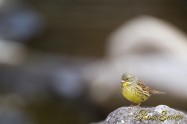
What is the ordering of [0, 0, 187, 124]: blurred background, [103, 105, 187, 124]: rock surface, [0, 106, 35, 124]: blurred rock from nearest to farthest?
[103, 105, 187, 124]: rock surface → [0, 0, 187, 124]: blurred background → [0, 106, 35, 124]: blurred rock

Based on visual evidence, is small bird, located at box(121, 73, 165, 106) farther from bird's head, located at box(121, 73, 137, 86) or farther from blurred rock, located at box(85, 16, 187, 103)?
blurred rock, located at box(85, 16, 187, 103)

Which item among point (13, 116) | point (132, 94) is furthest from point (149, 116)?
point (13, 116)

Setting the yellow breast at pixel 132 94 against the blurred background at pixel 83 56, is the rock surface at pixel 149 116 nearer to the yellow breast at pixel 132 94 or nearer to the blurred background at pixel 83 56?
the yellow breast at pixel 132 94

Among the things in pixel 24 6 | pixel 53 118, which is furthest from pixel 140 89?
pixel 24 6

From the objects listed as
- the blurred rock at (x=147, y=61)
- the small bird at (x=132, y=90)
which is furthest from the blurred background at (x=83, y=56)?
the small bird at (x=132, y=90)

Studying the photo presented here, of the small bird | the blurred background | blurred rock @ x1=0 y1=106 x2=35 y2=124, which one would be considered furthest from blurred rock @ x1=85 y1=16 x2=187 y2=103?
the small bird

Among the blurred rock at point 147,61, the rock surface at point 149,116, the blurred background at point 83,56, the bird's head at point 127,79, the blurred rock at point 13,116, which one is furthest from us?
the blurred rock at point 13,116

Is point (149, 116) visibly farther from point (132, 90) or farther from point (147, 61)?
point (147, 61)
